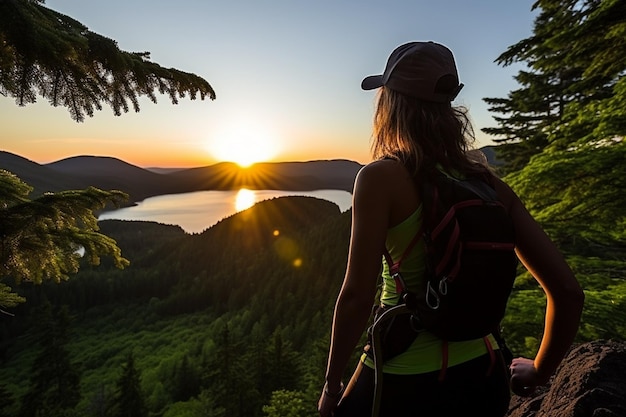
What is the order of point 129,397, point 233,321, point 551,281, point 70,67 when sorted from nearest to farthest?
point 551,281
point 70,67
point 129,397
point 233,321

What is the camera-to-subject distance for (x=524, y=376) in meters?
1.74

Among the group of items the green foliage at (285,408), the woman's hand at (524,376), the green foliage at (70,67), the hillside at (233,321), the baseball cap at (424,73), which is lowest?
the hillside at (233,321)

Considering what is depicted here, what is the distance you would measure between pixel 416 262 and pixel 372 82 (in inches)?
32.0

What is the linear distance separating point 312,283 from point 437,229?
4090 inches

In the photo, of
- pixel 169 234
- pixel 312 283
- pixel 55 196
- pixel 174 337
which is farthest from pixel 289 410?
pixel 169 234

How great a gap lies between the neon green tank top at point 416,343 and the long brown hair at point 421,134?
0.74 ft

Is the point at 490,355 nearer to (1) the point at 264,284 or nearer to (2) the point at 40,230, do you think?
(2) the point at 40,230

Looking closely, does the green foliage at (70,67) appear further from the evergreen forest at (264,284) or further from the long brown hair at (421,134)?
the long brown hair at (421,134)

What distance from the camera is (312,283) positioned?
10331 centimetres

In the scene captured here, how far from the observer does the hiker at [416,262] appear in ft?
4.64

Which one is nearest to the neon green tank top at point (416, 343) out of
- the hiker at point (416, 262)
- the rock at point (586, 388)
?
the hiker at point (416, 262)

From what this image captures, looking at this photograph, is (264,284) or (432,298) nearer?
(432,298)

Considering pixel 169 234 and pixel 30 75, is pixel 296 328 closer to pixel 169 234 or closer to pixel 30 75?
pixel 30 75

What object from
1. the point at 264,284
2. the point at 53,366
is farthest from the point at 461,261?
the point at 264,284
